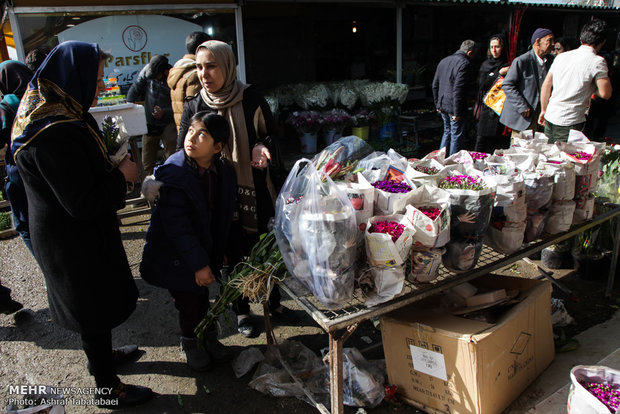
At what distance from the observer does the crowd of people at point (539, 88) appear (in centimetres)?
392

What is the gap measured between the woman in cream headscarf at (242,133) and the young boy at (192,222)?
21cm

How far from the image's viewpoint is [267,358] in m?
2.55

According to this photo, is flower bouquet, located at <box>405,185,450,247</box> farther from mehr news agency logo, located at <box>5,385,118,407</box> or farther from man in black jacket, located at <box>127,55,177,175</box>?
man in black jacket, located at <box>127,55,177,175</box>

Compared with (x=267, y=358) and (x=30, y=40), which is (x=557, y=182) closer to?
(x=267, y=358)

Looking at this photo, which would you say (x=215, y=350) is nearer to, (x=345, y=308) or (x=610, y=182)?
(x=345, y=308)

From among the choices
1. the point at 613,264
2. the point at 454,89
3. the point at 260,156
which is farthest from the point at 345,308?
the point at 454,89

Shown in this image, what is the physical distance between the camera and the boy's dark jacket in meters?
2.21

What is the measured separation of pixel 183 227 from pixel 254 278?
0.47 metres

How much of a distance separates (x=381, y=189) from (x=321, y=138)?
6.11 meters

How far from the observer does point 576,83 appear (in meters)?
3.96

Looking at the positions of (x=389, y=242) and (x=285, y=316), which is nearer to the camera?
(x=389, y=242)

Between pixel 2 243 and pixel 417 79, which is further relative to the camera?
pixel 417 79

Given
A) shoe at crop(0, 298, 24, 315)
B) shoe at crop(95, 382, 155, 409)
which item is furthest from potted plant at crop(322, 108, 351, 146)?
shoe at crop(95, 382, 155, 409)

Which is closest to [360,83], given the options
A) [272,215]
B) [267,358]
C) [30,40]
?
[30,40]
